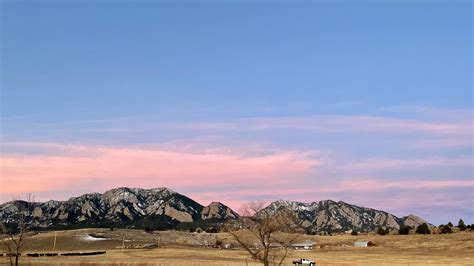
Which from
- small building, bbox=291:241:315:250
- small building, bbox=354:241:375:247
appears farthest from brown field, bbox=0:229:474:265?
small building, bbox=291:241:315:250

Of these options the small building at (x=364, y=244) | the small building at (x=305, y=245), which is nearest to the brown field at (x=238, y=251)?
the small building at (x=364, y=244)

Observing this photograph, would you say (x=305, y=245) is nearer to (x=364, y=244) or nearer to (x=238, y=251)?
(x=364, y=244)

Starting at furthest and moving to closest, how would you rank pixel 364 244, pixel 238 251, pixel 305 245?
pixel 305 245, pixel 364 244, pixel 238 251

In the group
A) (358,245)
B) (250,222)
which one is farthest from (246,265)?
(358,245)

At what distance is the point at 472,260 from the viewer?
316 ft

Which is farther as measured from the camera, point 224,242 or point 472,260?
point 224,242

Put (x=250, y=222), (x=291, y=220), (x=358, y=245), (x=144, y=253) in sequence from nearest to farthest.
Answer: (x=250, y=222)
(x=291, y=220)
(x=144, y=253)
(x=358, y=245)

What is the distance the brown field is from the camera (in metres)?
101

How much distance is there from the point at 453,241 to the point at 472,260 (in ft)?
121

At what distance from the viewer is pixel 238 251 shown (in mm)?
137000

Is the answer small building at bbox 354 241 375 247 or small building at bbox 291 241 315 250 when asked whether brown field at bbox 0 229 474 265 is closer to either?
small building at bbox 354 241 375 247

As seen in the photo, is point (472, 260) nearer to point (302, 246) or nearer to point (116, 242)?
point (302, 246)

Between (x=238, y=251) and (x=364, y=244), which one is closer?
(x=238, y=251)

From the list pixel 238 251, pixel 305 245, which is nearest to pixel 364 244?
pixel 305 245
